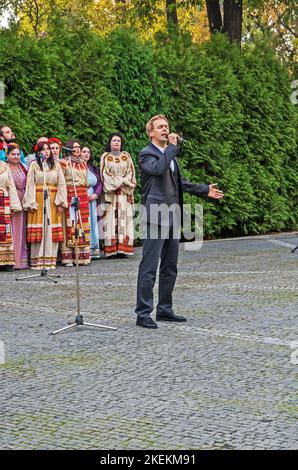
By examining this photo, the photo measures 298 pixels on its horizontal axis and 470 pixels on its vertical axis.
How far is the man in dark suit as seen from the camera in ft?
30.9

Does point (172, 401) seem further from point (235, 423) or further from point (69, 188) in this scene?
point (69, 188)

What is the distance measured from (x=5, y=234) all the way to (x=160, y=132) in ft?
19.3

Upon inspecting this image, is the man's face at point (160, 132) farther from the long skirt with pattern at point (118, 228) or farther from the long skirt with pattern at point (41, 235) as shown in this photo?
the long skirt with pattern at point (118, 228)

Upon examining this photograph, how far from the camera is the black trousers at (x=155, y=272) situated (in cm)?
945

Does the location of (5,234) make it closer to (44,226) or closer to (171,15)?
(44,226)

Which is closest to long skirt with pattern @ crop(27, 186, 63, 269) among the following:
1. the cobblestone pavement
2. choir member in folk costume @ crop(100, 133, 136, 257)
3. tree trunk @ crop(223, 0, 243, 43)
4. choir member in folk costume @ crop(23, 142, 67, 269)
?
choir member in folk costume @ crop(23, 142, 67, 269)

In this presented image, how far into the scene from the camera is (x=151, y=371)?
7.42 metres

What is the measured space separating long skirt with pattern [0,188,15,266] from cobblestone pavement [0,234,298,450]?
2.17m

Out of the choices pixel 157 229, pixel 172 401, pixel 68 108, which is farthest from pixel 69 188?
pixel 172 401

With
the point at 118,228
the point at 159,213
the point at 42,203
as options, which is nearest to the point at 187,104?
the point at 118,228

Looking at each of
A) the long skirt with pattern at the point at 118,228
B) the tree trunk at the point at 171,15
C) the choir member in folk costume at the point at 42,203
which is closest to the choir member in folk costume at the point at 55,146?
the choir member in folk costume at the point at 42,203

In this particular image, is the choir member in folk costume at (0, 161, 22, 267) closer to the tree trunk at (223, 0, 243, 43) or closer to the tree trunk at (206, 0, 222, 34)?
the tree trunk at (223, 0, 243, 43)

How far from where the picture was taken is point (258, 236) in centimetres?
2053

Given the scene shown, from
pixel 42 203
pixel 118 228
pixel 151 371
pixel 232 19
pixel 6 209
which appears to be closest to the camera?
pixel 151 371
